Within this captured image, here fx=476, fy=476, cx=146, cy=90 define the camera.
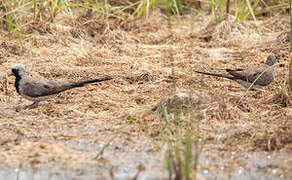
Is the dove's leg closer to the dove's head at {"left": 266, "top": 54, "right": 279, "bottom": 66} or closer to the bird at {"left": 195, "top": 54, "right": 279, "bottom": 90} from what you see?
the bird at {"left": 195, "top": 54, "right": 279, "bottom": 90}

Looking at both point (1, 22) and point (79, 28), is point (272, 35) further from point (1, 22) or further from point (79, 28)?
point (1, 22)

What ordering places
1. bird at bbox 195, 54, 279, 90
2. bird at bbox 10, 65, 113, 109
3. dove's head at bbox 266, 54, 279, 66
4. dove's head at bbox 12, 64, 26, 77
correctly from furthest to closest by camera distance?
dove's head at bbox 266, 54, 279, 66 → bird at bbox 195, 54, 279, 90 → dove's head at bbox 12, 64, 26, 77 → bird at bbox 10, 65, 113, 109

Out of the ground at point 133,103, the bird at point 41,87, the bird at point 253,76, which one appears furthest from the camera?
the bird at point 253,76

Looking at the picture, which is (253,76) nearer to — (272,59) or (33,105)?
(272,59)

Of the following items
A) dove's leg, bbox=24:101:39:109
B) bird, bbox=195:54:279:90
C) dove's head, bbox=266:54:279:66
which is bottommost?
dove's leg, bbox=24:101:39:109

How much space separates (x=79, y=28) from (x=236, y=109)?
3841 mm

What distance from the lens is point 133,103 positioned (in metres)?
5.26

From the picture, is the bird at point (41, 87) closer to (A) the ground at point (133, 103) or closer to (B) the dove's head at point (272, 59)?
(A) the ground at point (133, 103)

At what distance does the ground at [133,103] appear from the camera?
144 inches

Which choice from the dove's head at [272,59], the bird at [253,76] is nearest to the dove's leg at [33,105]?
the bird at [253,76]

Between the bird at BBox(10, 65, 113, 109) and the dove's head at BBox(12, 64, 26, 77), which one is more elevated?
the dove's head at BBox(12, 64, 26, 77)

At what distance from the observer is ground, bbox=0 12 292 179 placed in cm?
365

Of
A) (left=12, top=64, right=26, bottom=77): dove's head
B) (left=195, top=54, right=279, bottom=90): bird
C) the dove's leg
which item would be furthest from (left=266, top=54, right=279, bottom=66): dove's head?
(left=12, top=64, right=26, bottom=77): dove's head

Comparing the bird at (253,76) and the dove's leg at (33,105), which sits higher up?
the bird at (253,76)
